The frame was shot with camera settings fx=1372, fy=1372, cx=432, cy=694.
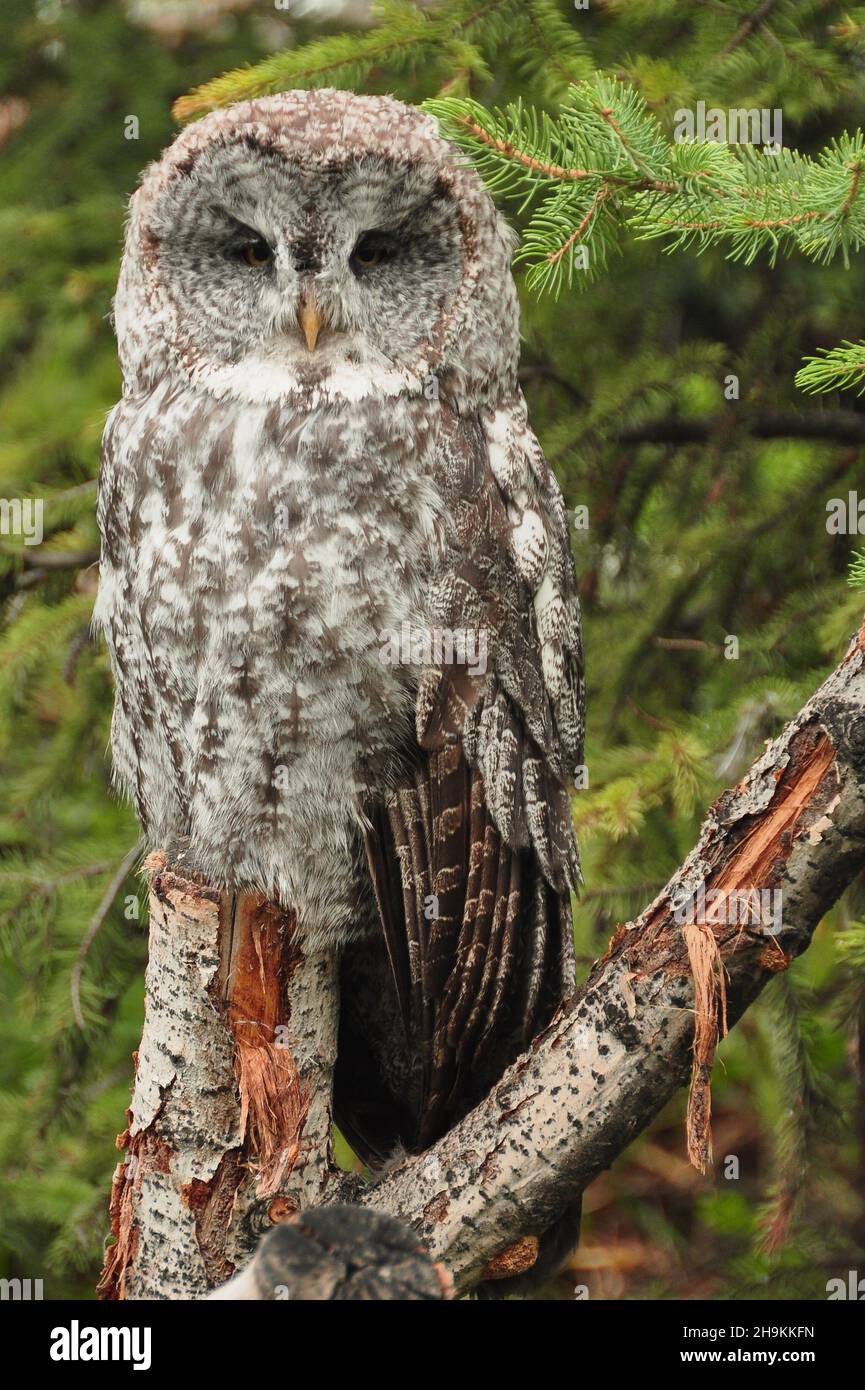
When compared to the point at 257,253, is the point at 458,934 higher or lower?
lower

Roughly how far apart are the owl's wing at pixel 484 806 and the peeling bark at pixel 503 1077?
17 cm

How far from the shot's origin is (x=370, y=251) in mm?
2125

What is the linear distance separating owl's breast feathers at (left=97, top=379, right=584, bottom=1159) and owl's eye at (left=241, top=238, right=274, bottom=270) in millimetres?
221

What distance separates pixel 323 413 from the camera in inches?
83.1

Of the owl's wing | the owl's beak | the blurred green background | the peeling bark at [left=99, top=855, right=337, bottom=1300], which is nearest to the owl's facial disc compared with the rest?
the owl's beak

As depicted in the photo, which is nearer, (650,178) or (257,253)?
(650,178)

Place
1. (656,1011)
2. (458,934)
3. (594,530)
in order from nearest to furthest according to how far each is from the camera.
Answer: (656,1011) < (458,934) < (594,530)

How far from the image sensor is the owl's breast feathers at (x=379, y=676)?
209 centimetres

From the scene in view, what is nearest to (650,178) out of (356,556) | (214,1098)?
(356,556)

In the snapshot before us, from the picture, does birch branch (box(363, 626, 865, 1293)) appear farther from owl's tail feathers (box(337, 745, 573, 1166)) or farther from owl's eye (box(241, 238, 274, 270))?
owl's eye (box(241, 238, 274, 270))

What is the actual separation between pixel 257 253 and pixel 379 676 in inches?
27.0

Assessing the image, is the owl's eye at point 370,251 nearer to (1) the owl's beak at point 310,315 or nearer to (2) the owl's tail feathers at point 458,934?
(1) the owl's beak at point 310,315

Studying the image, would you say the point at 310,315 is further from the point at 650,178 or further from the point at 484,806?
the point at 484,806

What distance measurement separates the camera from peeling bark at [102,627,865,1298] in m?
1.72
